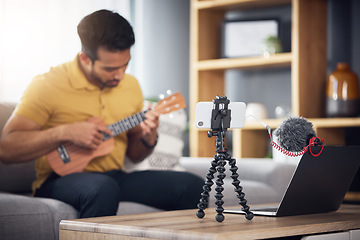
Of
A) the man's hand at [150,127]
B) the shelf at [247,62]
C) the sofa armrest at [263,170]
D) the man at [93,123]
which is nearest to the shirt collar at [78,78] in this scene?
the man at [93,123]

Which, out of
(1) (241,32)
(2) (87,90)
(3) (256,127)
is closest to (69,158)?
(2) (87,90)

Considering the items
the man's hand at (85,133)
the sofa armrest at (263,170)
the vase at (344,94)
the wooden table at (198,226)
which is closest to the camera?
the wooden table at (198,226)

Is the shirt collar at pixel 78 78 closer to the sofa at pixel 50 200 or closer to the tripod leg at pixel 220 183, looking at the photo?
the sofa at pixel 50 200

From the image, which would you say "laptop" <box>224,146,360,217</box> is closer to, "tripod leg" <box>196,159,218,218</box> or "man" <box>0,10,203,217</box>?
"tripod leg" <box>196,159,218,218</box>

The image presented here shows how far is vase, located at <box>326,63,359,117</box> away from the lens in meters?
3.05

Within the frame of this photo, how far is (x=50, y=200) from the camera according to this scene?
5.90ft

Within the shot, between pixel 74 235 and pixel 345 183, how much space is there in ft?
2.25

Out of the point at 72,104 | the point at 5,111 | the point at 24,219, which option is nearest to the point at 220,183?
the point at 24,219

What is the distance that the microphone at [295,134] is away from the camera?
1244 millimetres

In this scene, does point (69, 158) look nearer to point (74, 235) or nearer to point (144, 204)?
point (144, 204)

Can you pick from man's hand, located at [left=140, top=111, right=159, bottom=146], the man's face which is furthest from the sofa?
the man's face

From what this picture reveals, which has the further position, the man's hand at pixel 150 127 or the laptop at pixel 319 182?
the man's hand at pixel 150 127

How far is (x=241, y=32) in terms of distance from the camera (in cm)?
349

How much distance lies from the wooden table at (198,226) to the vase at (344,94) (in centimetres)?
176
